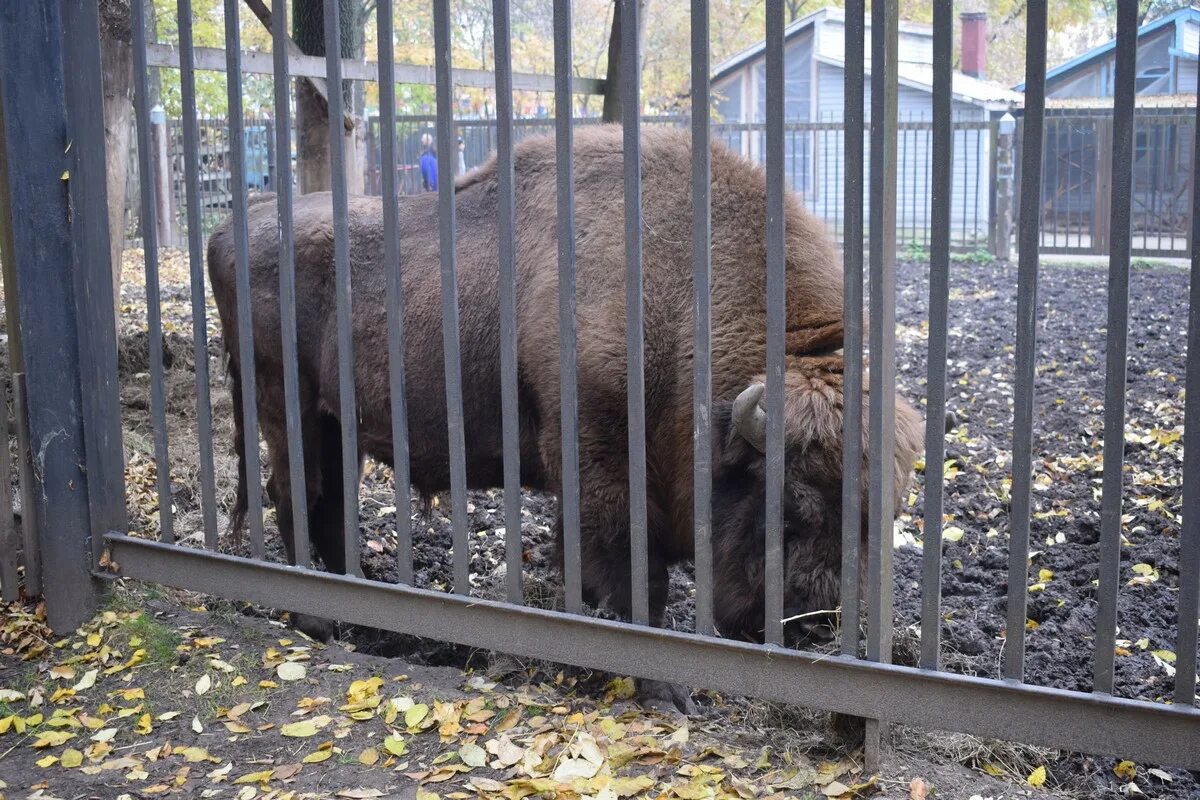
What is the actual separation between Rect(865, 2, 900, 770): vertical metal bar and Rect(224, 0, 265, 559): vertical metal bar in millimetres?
2274

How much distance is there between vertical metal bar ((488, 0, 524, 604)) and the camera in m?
3.63

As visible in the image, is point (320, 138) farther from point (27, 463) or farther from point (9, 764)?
point (9, 764)

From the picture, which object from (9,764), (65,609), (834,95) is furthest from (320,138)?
(834,95)

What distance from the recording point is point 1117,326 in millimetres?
2855

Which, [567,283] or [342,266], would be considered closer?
[567,283]

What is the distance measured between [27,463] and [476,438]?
6.08 ft

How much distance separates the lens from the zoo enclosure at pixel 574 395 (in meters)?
2.97

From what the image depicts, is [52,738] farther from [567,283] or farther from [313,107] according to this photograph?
[313,107]

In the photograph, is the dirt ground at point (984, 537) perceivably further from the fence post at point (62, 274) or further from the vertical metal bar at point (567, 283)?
the vertical metal bar at point (567, 283)

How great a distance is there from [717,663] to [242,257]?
2.32 m

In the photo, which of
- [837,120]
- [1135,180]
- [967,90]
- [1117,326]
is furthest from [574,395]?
[967,90]

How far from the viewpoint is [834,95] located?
34656mm

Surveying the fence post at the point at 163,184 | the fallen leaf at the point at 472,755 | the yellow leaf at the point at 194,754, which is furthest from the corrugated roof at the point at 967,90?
the yellow leaf at the point at 194,754

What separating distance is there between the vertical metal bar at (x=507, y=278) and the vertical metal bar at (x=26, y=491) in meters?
2.09
